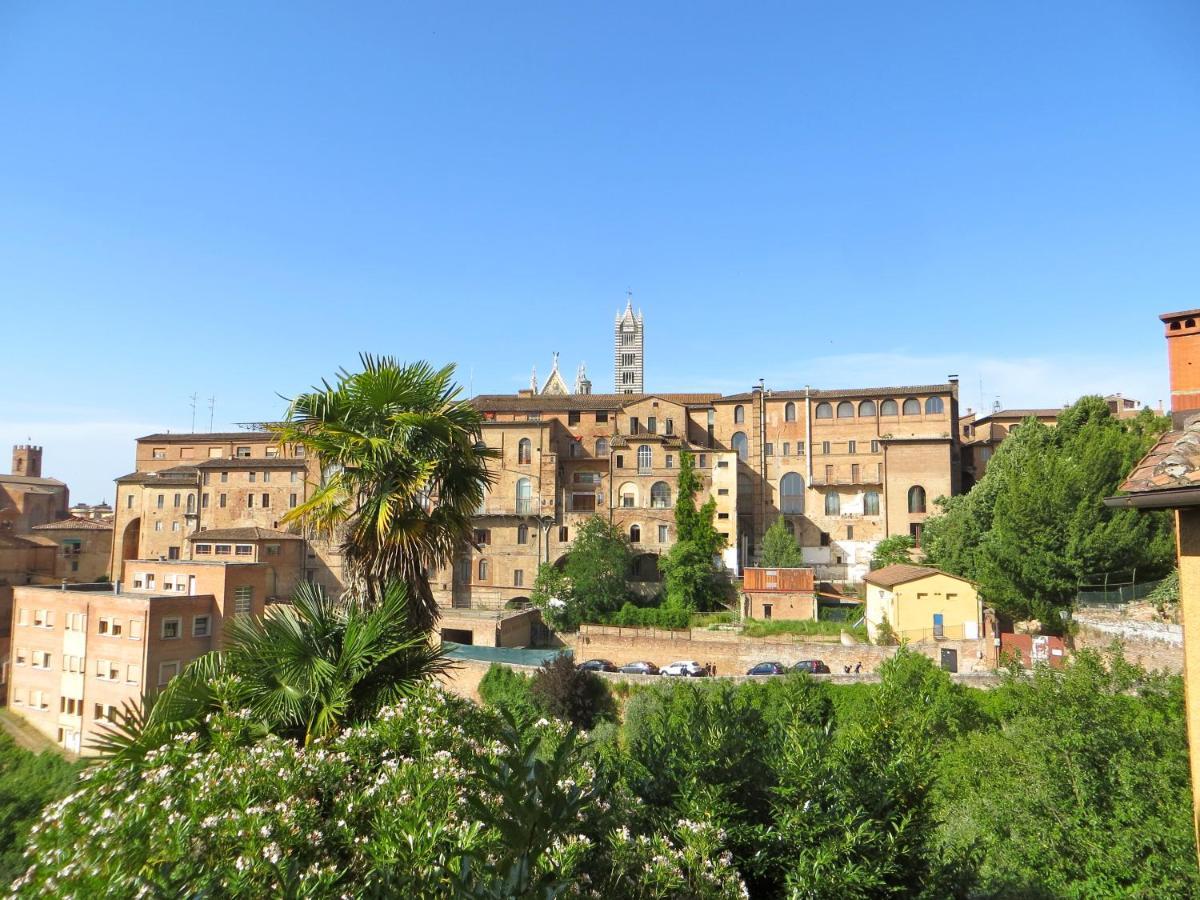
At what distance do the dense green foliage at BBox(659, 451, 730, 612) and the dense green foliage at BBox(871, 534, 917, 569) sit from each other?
9751mm

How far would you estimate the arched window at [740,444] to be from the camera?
2110 inches

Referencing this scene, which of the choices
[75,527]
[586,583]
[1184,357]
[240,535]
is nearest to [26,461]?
[75,527]

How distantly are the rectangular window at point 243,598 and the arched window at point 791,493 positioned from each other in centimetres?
3520

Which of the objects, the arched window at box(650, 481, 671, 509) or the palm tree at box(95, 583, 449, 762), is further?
the arched window at box(650, 481, 671, 509)

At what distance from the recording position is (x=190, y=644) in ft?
103

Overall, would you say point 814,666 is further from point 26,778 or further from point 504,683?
point 26,778

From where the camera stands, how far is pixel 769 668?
3141 centimetres

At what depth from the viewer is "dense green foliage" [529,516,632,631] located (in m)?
41.7

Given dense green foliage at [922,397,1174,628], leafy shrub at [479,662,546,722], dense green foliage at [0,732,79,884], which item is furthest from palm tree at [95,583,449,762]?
dense green foliage at [922,397,1174,628]

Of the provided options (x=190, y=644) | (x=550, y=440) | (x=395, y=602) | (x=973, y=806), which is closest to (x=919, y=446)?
(x=550, y=440)

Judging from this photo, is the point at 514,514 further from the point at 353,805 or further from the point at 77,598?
the point at 353,805

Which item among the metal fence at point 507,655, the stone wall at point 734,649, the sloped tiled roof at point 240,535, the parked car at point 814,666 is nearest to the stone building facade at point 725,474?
the stone wall at point 734,649

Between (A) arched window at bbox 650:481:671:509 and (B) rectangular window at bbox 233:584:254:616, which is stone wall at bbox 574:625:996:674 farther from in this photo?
(B) rectangular window at bbox 233:584:254:616

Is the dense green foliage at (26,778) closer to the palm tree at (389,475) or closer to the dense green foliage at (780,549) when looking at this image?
the palm tree at (389,475)
